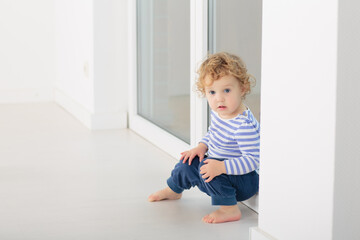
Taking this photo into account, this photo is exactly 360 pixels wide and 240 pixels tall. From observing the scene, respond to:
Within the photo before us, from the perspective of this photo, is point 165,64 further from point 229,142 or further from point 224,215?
point 224,215

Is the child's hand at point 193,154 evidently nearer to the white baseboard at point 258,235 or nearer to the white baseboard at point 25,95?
the white baseboard at point 258,235

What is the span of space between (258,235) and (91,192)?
2.83 ft

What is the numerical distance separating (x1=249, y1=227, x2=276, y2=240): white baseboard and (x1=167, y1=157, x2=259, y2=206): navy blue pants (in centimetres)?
25

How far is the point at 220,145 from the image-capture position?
6.99 ft

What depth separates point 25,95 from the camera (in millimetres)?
5137

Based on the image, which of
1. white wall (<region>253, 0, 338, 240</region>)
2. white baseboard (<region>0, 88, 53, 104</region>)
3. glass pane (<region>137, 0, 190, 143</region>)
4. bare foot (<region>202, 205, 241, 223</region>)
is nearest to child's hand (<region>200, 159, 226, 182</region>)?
bare foot (<region>202, 205, 241, 223</region>)

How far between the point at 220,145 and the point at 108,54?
1861 mm

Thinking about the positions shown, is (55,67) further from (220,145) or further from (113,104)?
(220,145)

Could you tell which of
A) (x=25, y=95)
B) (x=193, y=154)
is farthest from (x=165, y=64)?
(x=25, y=95)

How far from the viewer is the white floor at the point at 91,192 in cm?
200

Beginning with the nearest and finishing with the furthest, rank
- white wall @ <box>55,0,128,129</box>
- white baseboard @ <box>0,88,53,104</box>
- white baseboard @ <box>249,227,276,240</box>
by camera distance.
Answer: white baseboard @ <box>249,227,276,240</box> < white wall @ <box>55,0,128,129</box> < white baseboard @ <box>0,88,53,104</box>

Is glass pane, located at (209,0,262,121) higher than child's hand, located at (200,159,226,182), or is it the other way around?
glass pane, located at (209,0,262,121)

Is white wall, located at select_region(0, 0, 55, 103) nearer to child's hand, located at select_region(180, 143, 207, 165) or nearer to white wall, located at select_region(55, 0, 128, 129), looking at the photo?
white wall, located at select_region(55, 0, 128, 129)

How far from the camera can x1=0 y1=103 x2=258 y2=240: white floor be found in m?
Answer: 2.00
